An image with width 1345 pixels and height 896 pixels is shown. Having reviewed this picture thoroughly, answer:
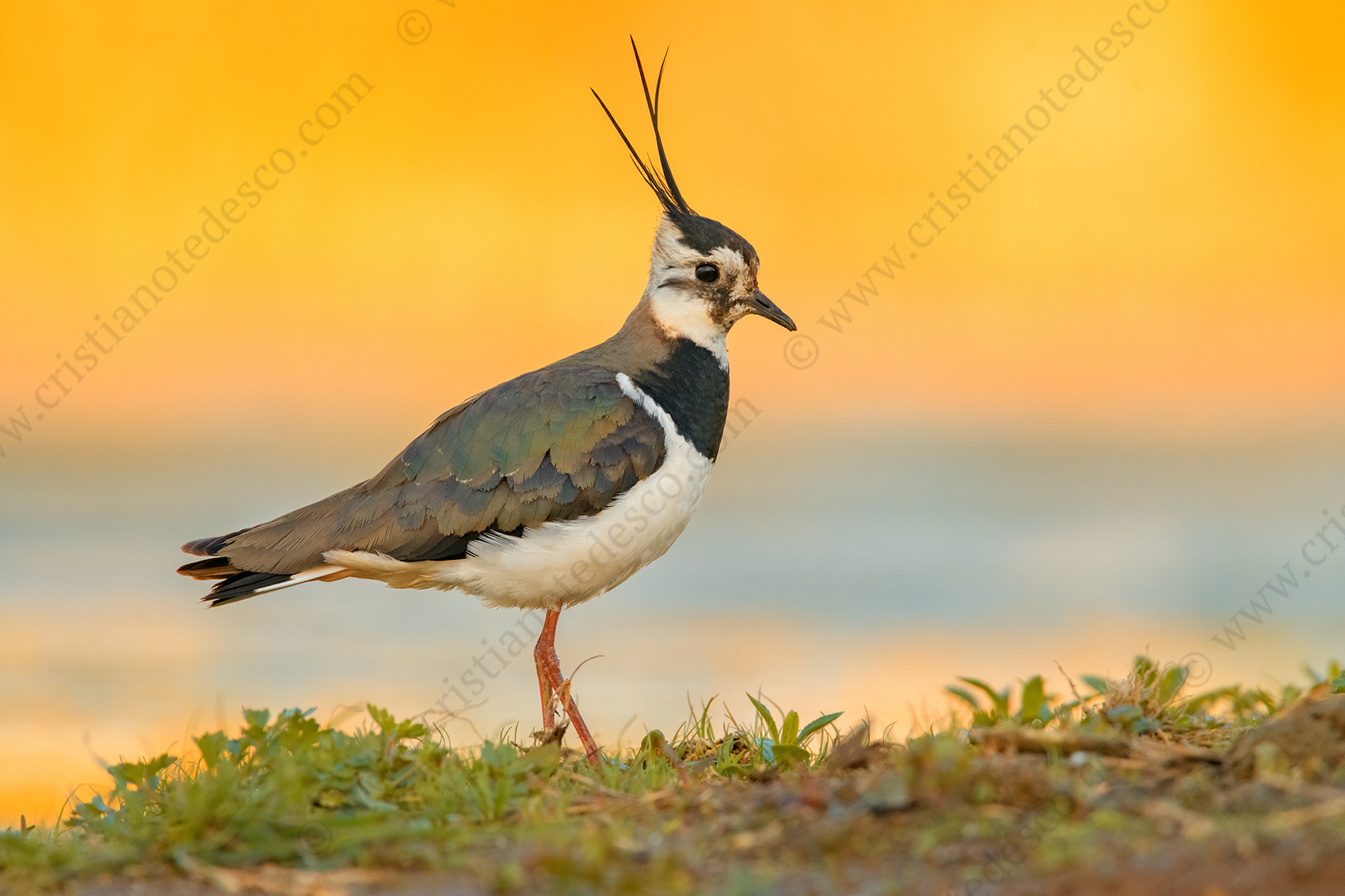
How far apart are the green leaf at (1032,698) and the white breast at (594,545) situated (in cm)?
159

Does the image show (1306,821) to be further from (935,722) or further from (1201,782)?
(935,722)

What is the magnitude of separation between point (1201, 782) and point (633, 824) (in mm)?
1440

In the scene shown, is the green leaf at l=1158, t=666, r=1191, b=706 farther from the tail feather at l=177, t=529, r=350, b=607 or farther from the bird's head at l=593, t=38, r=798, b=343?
the tail feather at l=177, t=529, r=350, b=607

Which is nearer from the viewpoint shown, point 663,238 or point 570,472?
point 570,472

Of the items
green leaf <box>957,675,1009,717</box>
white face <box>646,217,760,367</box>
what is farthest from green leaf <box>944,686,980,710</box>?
white face <box>646,217,760,367</box>

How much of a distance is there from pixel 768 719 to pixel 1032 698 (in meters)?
0.90

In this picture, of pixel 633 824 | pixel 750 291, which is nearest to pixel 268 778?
pixel 633 824

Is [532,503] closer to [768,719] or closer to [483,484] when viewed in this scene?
[483,484]

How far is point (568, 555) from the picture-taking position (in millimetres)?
5016

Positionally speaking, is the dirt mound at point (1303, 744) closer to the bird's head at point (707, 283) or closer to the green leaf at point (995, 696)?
the green leaf at point (995, 696)

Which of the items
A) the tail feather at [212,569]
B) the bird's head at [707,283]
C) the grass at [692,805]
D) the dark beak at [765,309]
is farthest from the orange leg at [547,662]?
the dark beak at [765,309]

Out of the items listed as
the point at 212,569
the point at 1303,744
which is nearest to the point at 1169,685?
the point at 1303,744

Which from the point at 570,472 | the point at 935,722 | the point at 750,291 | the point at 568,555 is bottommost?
the point at 935,722

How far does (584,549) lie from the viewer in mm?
5008
